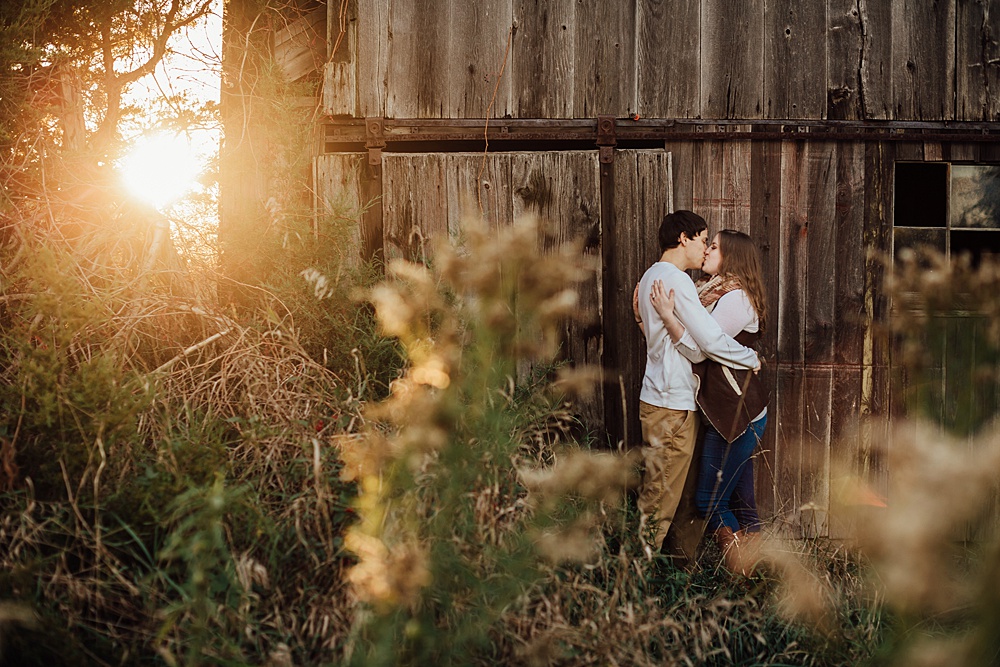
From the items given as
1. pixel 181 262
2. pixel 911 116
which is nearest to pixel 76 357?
pixel 181 262

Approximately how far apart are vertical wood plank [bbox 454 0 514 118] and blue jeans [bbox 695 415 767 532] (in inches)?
88.3

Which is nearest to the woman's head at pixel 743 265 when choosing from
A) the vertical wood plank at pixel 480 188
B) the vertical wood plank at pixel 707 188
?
the vertical wood plank at pixel 707 188

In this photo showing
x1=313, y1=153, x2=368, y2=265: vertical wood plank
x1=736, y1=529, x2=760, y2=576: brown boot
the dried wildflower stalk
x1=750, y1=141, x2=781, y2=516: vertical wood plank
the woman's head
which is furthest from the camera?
x1=750, y1=141, x2=781, y2=516: vertical wood plank

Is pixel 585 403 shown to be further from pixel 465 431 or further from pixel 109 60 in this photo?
pixel 109 60

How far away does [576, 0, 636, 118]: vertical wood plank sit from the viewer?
13.5ft

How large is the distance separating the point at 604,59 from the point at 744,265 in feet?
5.05

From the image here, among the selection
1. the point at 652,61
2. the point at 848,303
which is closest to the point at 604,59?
the point at 652,61

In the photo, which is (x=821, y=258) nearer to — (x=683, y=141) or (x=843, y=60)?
(x=683, y=141)

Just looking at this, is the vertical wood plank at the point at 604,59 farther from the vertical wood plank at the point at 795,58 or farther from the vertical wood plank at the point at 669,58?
the vertical wood plank at the point at 795,58

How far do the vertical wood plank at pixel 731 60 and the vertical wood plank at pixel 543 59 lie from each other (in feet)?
2.65

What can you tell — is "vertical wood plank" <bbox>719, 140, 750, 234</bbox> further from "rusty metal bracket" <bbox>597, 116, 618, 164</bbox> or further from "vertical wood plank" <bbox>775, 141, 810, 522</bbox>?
"rusty metal bracket" <bbox>597, 116, 618, 164</bbox>

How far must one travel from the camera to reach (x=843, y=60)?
4.16m

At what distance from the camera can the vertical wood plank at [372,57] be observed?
407 cm

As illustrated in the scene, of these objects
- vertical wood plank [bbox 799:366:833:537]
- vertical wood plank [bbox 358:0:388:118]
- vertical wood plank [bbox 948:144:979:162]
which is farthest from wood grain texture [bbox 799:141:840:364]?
vertical wood plank [bbox 358:0:388:118]
